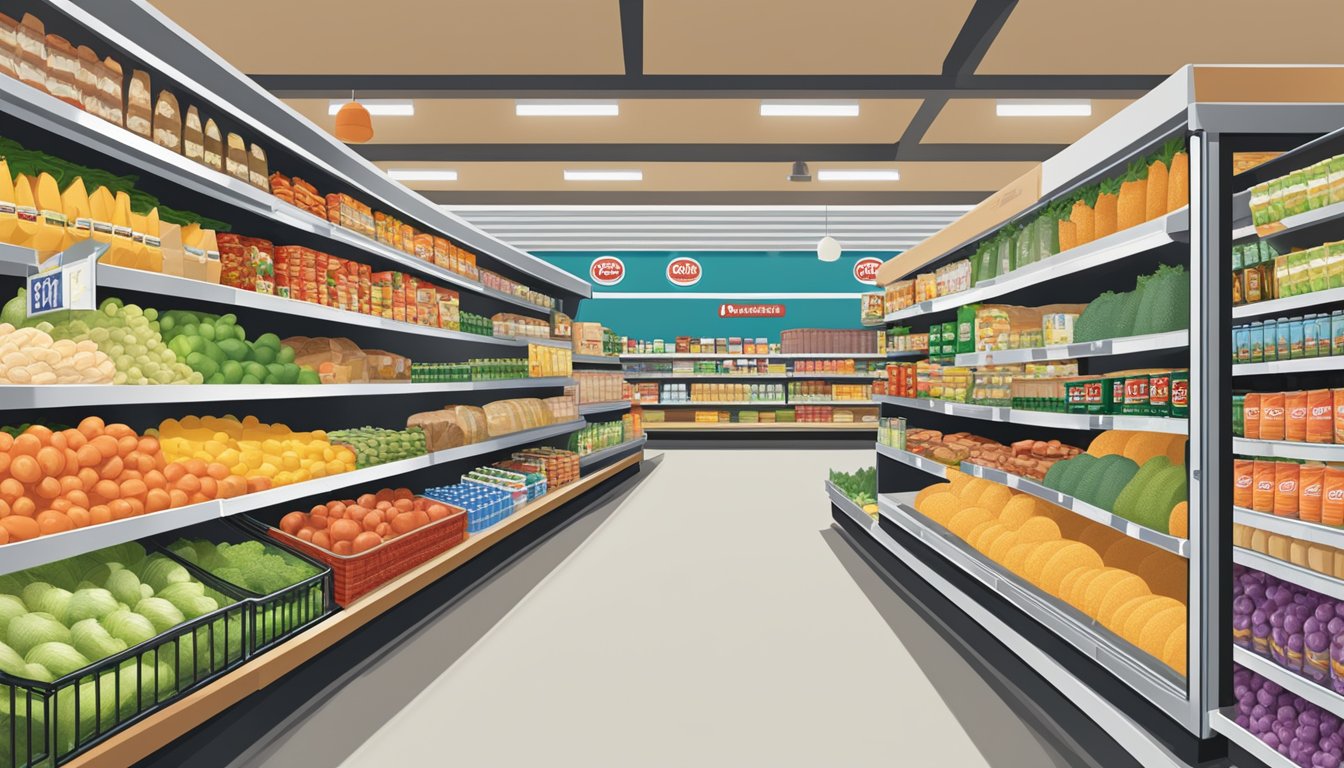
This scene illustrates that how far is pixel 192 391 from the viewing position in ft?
7.36

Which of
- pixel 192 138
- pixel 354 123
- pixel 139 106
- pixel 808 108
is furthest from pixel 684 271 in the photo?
pixel 139 106

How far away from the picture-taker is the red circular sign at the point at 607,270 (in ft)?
43.8

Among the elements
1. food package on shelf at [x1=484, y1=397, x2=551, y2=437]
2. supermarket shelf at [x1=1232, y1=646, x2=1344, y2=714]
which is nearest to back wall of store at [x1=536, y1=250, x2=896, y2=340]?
food package on shelf at [x1=484, y1=397, x2=551, y2=437]

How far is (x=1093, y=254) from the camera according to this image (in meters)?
2.37

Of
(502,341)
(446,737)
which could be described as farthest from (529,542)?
(446,737)

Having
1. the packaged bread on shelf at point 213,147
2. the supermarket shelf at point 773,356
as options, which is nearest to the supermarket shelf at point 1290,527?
the packaged bread on shelf at point 213,147

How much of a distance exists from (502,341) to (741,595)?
2699 millimetres

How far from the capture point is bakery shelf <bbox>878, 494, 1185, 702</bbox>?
1.84 metres

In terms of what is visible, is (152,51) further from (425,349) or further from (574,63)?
(574,63)

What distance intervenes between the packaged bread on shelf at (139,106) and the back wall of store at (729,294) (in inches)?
433

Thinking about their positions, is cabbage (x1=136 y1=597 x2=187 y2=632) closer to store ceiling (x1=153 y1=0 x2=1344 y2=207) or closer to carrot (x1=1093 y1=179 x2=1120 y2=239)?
carrot (x1=1093 y1=179 x2=1120 y2=239)

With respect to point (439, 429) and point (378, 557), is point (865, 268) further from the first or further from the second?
point (378, 557)

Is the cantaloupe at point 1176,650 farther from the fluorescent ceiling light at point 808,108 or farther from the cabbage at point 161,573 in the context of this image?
the fluorescent ceiling light at point 808,108

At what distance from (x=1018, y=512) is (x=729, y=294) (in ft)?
33.6
